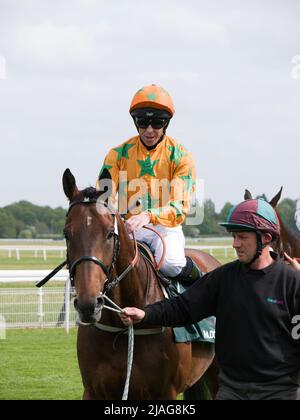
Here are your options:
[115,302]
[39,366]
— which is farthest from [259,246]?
[39,366]

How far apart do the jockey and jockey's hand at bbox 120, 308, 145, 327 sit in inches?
42.4

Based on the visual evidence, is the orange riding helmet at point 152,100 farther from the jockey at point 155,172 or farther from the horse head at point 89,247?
the horse head at point 89,247

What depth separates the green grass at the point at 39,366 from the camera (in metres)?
8.31

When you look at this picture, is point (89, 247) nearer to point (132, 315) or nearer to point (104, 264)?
point (104, 264)

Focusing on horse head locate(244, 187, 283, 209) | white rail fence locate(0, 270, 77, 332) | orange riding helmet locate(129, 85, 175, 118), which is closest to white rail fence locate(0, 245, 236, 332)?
white rail fence locate(0, 270, 77, 332)

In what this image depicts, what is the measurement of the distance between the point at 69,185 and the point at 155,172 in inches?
41.0

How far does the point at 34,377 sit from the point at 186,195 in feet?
16.1

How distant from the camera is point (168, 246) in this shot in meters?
5.36

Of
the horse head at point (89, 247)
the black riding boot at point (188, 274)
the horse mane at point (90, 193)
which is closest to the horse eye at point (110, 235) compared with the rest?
the horse head at point (89, 247)

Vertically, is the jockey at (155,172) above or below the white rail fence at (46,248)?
above

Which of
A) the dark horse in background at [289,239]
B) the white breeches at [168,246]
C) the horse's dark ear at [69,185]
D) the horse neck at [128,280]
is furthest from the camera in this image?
the dark horse in background at [289,239]

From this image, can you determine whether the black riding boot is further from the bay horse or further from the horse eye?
the horse eye

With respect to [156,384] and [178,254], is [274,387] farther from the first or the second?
[178,254]

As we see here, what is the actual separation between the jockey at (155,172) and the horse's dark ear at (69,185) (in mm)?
845
